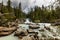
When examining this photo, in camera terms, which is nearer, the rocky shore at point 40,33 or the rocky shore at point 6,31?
the rocky shore at point 40,33

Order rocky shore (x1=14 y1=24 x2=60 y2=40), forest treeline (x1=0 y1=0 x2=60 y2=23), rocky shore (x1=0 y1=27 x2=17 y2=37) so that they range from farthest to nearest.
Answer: rocky shore (x1=0 y1=27 x2=17 y2=37)
forest treeline (x1=0 y1=0 x2=60 y2=23)
rocky shore (x1=14 y1=24 x2=60 y2=40)

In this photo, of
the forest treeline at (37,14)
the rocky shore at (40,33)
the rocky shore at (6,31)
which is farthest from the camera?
the rocky shore at (6,31)

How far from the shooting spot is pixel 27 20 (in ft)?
17.0

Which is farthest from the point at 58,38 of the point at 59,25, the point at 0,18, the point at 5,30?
the point at 0,18

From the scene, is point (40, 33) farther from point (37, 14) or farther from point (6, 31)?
point (6, 31)

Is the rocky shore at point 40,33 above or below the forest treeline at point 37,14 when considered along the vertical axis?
below

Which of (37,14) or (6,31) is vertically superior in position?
(37,14)

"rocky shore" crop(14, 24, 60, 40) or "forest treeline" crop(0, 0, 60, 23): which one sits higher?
"forest treeline" crop(0, 0, 60, 23)

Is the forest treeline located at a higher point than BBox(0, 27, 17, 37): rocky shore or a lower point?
higher

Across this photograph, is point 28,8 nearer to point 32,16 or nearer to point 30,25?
point 32,16

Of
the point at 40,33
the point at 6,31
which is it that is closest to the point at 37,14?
the point at 40,33

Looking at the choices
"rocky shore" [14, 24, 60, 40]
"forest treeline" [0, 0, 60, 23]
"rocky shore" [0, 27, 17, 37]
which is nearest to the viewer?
"rocky shore" [14, 24, 60, 40]

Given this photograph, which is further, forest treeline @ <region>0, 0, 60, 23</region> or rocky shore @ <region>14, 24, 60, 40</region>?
forest treeline @ <region>0, 0, 60, 23</region>

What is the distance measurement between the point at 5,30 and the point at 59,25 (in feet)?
A: 7.45
